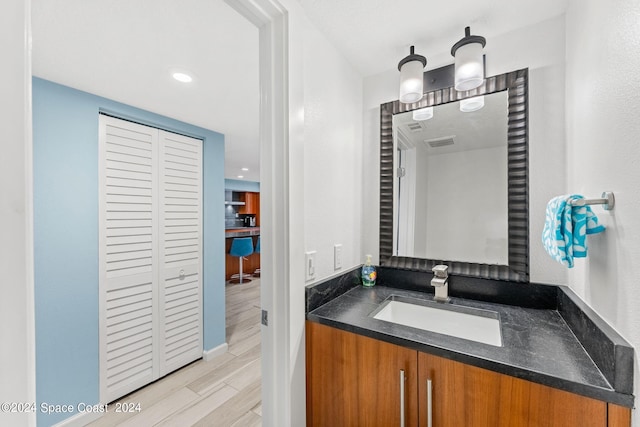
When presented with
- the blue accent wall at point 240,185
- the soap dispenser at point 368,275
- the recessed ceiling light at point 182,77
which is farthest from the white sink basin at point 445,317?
the blue accent wall at point 240,185

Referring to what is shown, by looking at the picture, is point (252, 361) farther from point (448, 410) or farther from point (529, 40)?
point (529, 40)

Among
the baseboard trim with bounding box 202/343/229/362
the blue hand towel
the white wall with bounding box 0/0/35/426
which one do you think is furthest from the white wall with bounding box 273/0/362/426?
the baseboard trim with bounding box 202/343/229/362

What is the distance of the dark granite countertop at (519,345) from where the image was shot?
0.66 meters

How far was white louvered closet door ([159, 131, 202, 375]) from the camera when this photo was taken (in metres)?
2.09

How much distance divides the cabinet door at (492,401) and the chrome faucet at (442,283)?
47 centimetres

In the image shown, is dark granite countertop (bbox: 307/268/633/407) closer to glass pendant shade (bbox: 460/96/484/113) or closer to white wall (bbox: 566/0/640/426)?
white wall (bbox: 566/0/640/426)

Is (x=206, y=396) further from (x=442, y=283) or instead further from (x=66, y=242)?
(x=442, y=283)

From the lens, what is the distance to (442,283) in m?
1.23

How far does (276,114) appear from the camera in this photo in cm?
103

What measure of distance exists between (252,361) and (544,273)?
7.49 feet

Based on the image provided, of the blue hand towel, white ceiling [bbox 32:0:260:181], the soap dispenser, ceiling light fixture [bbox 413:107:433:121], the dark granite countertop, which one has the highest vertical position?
white ceiling [bbox 32:0:260:181]

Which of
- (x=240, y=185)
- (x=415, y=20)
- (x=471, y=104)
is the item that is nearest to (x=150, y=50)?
(x=415, y=20)

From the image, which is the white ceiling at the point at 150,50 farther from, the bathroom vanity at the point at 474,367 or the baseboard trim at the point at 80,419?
the baseboard trim at the point at 80,419

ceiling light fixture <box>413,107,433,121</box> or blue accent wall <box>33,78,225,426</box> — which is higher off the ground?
ceiling light fixture <box>413,107,433,121</box>
